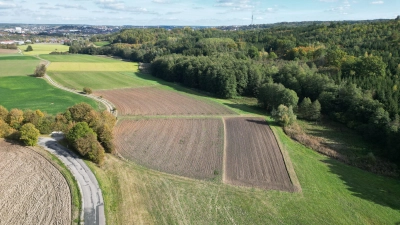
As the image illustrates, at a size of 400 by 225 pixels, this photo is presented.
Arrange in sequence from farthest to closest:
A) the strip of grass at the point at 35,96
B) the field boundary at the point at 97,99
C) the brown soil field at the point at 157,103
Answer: the brown soil field at the point at 157,103 → the field boundary at the point at 97,99 → the strip of grass at the point at 35,96

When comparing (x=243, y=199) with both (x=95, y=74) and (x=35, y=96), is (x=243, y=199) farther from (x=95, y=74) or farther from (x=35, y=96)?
(x=95, y=74)

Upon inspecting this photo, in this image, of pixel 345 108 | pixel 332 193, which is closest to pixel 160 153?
pixel 332 193

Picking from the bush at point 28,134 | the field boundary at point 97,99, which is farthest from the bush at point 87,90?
the bush at point 28,134

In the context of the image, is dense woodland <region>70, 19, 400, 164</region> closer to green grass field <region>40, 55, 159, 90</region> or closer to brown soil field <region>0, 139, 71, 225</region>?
green grass field <region>40, 55, 159, 90</region>

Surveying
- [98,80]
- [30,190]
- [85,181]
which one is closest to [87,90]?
[98,80]

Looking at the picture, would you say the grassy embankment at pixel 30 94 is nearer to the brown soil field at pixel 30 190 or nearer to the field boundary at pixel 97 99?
the field boundary at pixel 97 99

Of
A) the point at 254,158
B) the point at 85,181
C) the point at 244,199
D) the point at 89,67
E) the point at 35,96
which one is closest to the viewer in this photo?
the point at 244,199
